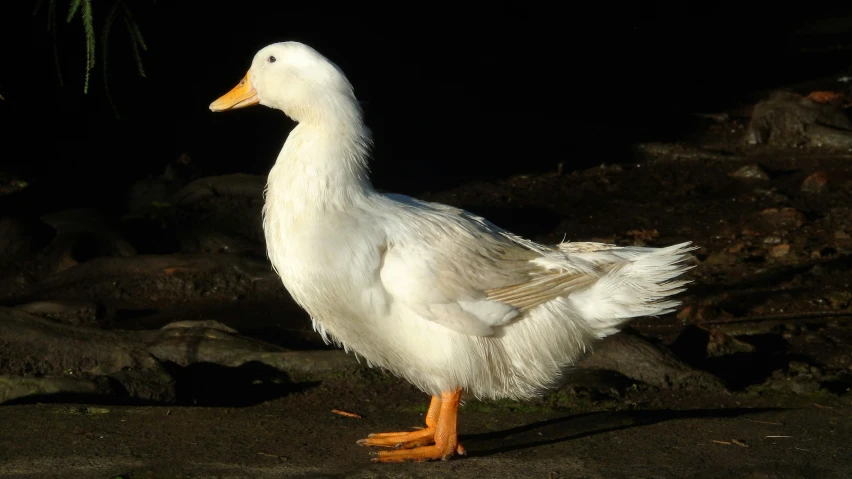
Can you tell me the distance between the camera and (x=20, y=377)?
5.54 metres

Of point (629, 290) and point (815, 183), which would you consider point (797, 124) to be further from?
point (629, 290)

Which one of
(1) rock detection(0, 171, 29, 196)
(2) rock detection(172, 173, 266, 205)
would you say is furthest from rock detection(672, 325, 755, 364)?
(1) rock detection(0, 171, 29, 196)

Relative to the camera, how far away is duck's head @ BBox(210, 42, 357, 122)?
15.4ft

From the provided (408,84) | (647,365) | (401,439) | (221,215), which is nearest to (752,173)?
(408,84)

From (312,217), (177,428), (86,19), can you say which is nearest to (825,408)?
(312,217)

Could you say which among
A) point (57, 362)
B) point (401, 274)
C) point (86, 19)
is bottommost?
point (57, 362)

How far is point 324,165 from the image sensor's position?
15.1 feet

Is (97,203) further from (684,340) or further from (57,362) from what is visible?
(684,340)

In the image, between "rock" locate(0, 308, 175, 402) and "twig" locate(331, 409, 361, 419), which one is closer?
"twig" locate(331, 409, 361, 419)

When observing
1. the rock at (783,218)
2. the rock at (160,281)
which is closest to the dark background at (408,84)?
the rock at (160,281)

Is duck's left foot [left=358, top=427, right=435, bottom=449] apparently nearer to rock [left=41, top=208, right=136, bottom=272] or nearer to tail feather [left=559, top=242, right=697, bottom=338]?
tail feather [left=559, top=242, right=697, bottom=338]

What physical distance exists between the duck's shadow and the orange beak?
1.97 m

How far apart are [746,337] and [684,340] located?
0.48 m

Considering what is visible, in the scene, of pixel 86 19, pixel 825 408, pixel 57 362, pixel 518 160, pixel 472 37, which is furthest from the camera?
pixel 472 37
